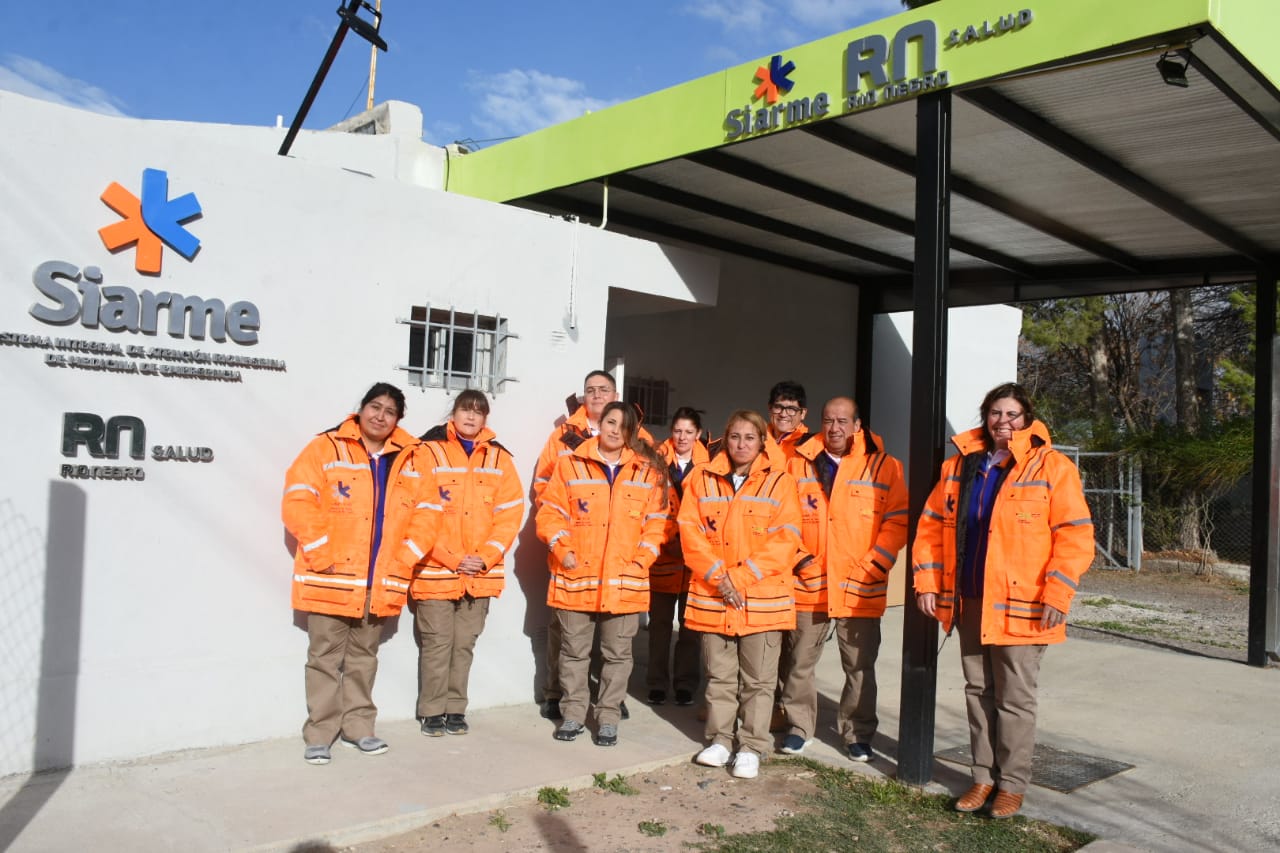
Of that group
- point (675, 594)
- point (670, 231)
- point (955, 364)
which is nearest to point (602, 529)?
point (675, 594)

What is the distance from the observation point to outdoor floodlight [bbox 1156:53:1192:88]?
455cm

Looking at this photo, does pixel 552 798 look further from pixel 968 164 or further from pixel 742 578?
pixel 968 164

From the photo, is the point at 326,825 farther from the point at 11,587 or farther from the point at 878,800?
the point at 878,800

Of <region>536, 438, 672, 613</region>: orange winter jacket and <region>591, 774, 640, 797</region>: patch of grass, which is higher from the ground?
<region>536, 438, 672, 613</region>: orange winter jacket

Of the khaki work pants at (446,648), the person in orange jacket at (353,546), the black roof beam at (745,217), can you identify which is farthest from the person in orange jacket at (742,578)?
the black roof beam at (745,217)

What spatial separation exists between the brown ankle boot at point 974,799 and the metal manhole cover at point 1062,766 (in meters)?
0.58

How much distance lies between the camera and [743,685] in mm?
5457

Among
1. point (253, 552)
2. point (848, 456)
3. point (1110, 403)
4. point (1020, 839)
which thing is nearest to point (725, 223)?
point (848, 456)

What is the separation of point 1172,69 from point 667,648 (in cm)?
431

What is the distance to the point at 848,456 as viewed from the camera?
5707mm

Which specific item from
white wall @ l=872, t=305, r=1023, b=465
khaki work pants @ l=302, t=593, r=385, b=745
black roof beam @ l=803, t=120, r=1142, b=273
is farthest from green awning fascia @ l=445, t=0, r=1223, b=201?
white wall @ l=872, t=305, r=1023, b=465

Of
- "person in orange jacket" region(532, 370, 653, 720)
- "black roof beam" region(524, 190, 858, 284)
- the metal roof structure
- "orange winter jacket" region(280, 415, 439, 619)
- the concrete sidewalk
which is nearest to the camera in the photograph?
the concrete sidewalk

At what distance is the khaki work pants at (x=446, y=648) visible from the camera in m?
5.66

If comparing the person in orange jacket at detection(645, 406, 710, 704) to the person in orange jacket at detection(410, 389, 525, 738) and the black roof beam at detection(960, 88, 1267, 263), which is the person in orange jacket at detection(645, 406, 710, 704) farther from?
the black roof beam at detection(960, 88, 1267, 263)
